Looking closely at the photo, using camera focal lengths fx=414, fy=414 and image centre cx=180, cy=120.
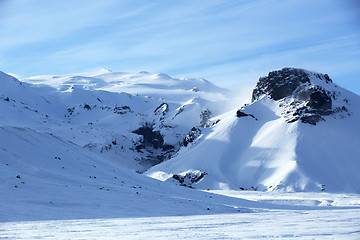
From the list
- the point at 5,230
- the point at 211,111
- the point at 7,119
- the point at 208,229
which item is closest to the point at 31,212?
the point at 5,230

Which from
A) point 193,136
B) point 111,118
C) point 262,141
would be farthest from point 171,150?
point 262,141

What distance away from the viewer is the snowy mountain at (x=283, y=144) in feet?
240

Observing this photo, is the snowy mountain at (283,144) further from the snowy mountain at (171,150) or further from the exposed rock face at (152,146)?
the exposed rock face at (152,146)

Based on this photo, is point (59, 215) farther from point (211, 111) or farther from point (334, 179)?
point (211, 111)

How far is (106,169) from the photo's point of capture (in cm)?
3894

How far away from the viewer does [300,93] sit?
89.9m

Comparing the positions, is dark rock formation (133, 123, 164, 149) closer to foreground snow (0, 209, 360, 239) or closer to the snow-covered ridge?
the snow-covered ridge

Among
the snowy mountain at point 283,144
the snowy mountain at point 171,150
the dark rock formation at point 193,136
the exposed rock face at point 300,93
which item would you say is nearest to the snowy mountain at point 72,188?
the snowy mountain at point 171,150

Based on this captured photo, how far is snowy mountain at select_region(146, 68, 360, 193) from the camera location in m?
73.1

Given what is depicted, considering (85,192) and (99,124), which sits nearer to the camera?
(85,192)

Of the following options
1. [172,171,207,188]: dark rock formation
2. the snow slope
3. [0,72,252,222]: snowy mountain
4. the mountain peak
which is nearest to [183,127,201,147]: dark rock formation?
the snow slope

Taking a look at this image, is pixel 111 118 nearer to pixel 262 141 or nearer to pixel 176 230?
pixel 262 141

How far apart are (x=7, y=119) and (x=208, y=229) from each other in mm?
83048

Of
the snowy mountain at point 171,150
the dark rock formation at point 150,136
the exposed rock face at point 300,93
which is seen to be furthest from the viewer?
the dark rock formation at point 150,136
